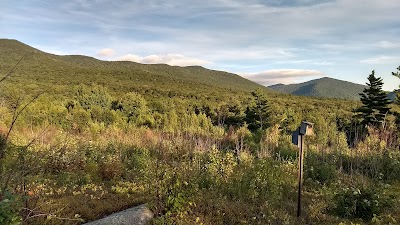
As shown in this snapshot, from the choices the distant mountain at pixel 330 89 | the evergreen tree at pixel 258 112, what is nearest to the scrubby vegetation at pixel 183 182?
the evergreen tree at pixel 258 112

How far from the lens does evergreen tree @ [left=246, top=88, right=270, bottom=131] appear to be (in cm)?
3305

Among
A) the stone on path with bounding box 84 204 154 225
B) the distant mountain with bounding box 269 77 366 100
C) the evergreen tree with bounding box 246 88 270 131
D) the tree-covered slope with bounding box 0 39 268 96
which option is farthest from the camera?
the distant mountain with bounding box 269 77 366 100

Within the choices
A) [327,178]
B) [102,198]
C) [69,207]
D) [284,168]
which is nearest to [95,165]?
[102,198]

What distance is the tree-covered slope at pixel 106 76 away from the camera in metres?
39.6

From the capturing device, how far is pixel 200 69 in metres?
95.6

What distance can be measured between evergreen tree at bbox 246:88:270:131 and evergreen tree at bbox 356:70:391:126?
9.20 metres

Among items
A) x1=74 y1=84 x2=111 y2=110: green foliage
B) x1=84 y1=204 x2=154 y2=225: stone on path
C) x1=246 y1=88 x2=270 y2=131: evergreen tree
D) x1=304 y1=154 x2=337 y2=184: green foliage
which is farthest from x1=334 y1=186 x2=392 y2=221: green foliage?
x1=246 y1=88 x2=270 y2=131: evergreen tree

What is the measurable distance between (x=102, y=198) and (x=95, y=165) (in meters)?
2.20

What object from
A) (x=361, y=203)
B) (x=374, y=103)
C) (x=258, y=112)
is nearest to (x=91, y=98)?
(x=258, y=112)

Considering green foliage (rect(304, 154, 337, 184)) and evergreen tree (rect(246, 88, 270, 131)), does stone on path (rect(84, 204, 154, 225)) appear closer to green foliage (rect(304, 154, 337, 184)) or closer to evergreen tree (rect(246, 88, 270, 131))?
green foliage (rect(304, 154, 337, 184))

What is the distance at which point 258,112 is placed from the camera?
109ft

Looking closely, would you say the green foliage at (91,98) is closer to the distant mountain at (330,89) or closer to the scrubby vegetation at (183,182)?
the scrubby vegetation at (183,182)

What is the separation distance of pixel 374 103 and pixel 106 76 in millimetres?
43937

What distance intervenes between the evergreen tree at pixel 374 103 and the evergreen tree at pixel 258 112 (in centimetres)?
920
